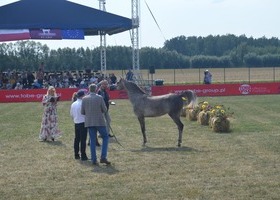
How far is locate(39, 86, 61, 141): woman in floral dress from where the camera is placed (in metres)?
17.4

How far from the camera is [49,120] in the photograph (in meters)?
17.5

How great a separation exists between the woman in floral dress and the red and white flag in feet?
66.7

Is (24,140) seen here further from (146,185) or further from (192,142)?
(146,185)

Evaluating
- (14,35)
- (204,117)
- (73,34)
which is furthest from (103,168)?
(14,35)

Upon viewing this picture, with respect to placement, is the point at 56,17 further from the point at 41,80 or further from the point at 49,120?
the point at 49,120

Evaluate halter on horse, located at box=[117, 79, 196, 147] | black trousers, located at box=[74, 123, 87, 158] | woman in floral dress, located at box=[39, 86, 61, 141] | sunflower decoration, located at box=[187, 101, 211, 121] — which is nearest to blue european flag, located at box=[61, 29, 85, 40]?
sunflower decoration, located at box=[187, 101, 211, 121]

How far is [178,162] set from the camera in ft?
42.4

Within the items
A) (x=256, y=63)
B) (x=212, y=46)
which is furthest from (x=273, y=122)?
(x=212, y=46)

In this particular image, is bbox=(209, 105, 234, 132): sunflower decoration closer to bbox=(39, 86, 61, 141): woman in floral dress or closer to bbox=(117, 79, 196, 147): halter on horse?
bbox=(117, 79, 196, 147): halter on horse

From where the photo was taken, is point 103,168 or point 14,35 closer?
point 103,168

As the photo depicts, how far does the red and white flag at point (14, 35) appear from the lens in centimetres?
3706

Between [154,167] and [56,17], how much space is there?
2565 centimetres

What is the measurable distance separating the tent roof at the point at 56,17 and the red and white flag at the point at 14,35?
46.6 inches

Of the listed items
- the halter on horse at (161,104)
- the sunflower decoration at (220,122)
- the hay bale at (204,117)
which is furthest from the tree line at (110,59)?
the halter on horse at (161,104)
